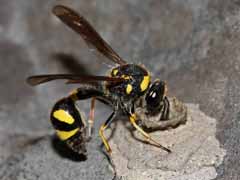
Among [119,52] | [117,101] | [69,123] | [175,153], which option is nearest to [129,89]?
[117,101]

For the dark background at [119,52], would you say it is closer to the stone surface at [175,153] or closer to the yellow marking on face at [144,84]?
the stone surface at [175,153]

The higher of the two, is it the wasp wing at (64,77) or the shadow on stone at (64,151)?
the wasp wing at (64,77)

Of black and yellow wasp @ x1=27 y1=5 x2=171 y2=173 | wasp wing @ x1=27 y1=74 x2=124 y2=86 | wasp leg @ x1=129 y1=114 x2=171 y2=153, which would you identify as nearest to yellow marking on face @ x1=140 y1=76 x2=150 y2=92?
black and yellow wasp @ x1=27 y1=5 x2=171 y2=173

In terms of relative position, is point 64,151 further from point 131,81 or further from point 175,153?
point 175,153

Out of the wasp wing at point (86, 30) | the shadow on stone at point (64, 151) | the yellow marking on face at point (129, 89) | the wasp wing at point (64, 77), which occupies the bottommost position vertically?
the shadow on stone at point (64, 151)

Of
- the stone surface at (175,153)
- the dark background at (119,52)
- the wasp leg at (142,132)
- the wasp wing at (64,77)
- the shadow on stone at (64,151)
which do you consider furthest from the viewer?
the shadow on stone at (64,151)

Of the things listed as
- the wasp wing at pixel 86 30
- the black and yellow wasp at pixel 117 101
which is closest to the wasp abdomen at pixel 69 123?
the black and yellow wasp at pixel 117 101

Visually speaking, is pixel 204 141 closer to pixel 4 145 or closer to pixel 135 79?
pixel 135 79
